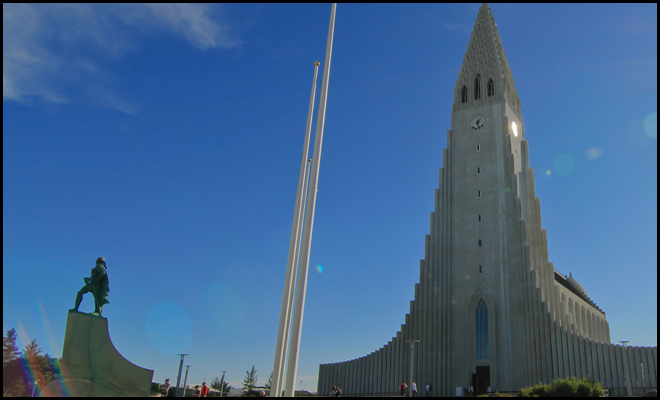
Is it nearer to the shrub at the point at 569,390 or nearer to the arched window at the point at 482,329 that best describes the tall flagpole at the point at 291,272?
the shrub at the point at 569,390

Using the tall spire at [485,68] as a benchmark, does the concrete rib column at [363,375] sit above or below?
below

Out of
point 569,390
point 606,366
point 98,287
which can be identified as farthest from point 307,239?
point 606,366

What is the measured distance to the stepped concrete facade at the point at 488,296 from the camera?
41.8 metres

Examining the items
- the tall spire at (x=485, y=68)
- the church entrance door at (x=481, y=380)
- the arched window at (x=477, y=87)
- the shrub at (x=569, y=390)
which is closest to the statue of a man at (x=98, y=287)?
the shrub at (x=569, y=390)

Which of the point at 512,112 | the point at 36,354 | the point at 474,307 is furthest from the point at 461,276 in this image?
the point at 36,354

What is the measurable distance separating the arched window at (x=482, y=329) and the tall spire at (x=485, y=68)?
21.2m

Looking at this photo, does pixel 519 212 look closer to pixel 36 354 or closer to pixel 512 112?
pixel 512 112

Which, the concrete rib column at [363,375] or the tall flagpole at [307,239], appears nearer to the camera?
the tall flagpole at [307,239]

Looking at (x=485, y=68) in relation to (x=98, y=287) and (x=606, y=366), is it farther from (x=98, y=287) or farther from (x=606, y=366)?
(x=98, y=287)

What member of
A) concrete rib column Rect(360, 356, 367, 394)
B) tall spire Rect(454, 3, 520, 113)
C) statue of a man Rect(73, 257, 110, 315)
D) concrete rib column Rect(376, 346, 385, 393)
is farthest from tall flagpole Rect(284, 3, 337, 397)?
tall spire Rect(454, 3, 520, 113)

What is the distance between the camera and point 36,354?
56.8 m

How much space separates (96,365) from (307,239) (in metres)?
9.65

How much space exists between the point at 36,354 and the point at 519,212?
165 feet

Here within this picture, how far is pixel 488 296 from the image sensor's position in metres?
47.0
